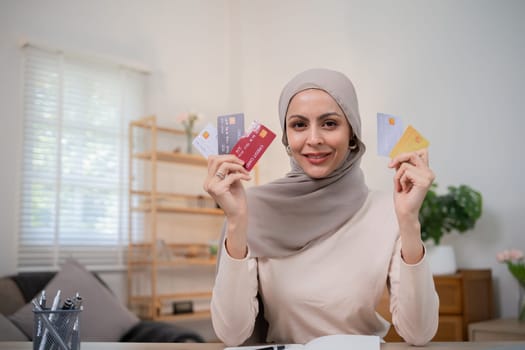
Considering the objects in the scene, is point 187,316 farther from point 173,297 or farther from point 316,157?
point 316,157

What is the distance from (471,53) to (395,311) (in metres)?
2.36

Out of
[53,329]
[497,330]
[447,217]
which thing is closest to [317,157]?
[53,329]

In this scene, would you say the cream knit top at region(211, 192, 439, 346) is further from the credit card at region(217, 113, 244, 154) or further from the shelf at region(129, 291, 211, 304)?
the shelf at region(129, 291, 211, 304)

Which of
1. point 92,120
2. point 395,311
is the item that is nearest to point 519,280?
point 395,311

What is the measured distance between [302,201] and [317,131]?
22 centimetres

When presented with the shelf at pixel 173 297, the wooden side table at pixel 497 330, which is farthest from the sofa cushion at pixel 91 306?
the wooden side table at pixel 497 330

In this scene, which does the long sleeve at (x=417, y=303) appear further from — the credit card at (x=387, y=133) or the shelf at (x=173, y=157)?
the shelf at (x=173, y=157)

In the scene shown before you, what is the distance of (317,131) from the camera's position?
134 cm

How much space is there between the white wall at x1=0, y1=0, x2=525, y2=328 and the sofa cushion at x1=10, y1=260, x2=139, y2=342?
0.54 metres

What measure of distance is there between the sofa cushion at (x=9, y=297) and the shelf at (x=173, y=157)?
1276 millimetres

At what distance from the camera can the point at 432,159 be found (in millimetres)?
3244

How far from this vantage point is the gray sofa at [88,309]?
276cm

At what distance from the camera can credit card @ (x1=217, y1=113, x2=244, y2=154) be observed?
120 centimetres

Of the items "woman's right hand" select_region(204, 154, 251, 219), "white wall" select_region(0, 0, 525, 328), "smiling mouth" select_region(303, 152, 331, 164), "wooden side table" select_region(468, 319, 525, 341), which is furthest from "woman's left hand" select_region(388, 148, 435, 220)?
"white wall" select_region(0, 0, 525, 328)
